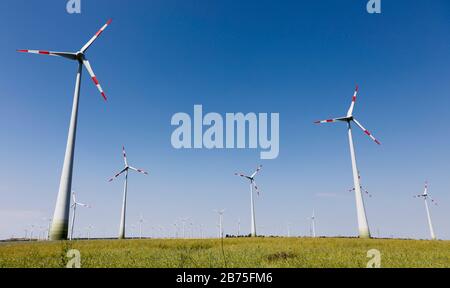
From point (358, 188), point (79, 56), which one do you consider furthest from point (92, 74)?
point (358, 188)

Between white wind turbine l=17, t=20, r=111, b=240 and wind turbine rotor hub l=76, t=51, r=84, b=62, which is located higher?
wind turbine rotor hub l=76, t=51, r=84, b=62

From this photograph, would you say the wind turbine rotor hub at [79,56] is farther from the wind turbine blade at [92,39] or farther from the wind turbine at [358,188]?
the wind turbine at [358,188]

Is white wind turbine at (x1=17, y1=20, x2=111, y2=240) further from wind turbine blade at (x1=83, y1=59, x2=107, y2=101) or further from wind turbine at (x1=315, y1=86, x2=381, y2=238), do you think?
wind turbine at (x1=315, y1=86, x2=381, y2=238)

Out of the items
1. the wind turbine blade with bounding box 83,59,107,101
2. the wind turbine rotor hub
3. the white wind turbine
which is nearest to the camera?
the white wind turbine

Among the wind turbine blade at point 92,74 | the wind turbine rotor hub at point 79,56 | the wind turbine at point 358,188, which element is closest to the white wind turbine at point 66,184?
the wind turbine blade at point 92,74

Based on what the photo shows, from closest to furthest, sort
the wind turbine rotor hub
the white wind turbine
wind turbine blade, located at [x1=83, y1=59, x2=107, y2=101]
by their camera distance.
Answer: the white wind turbine, wind turbine blade, located at [x1=83, y1=59, x2=107, y2=101], the wind turbine rotor hub

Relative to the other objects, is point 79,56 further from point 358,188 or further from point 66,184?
point 358,188

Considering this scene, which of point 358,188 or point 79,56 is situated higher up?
point 79,56

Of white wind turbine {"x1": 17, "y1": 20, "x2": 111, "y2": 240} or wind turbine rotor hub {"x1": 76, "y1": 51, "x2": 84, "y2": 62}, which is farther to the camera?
wind turbine rotor hub {"x1": 76, "y1": 51, "x2": 84, "y2": 62}

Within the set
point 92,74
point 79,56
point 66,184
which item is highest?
point 79,56

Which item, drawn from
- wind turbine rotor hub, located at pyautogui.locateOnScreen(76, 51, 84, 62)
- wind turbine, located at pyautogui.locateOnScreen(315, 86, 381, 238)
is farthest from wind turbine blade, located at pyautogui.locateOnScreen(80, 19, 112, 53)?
wind turbine, located at pyautogui.locateOnScreen(315, 86, 381, 238)

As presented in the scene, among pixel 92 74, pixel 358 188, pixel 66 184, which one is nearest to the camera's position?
pixel 66 184

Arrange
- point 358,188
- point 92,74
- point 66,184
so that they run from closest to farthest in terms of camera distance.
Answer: point 66,184, point 92,74, point 358,188
